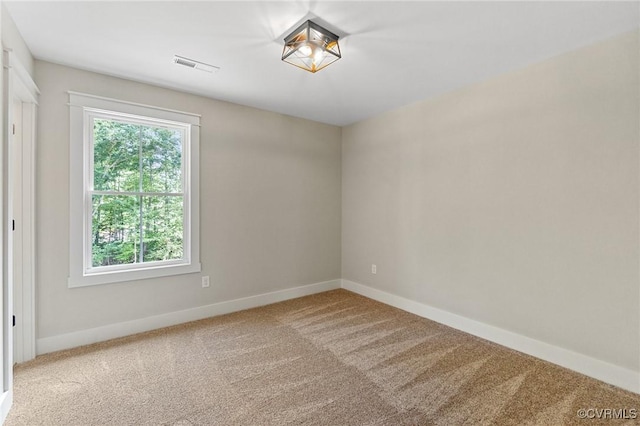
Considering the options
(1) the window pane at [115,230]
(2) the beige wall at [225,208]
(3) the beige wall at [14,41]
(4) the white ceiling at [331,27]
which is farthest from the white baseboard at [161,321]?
(4) the white ceiling at [331,27]

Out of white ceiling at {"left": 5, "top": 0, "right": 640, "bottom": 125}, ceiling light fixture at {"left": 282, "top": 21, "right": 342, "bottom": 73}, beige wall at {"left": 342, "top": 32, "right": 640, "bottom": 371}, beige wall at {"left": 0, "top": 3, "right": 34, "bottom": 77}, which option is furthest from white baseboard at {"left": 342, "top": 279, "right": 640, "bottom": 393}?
beige wall at {"left": 0, "top": 3, "right": 34, "bottom": 77}

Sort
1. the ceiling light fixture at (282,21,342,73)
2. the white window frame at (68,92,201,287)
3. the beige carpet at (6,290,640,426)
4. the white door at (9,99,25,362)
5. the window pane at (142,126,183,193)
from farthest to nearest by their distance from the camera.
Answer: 1. the window pane at (142,126,183,193)
2. the white window frame at (68,92,201,287)
3. the white door at (9,99,25,362)
4. the ceiling light fixture at (282,21,342,73)
5. the beige carpet at (6,290,640,426)

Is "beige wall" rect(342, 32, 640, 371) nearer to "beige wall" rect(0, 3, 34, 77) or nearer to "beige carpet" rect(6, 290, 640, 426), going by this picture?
"beige carpet" rect(6, 290, 640, 426)

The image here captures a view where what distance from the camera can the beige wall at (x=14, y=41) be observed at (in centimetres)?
185

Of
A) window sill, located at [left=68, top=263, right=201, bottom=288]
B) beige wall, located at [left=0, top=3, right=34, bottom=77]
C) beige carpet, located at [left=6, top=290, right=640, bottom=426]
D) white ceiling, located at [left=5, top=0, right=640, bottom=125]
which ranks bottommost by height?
beige carpet, located at [left=6, top=290, right=640, bottom=426]

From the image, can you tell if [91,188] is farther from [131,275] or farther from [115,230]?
[131,275]

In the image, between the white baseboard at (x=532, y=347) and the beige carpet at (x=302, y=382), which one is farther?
the white baseboard at (x=532, y=347)

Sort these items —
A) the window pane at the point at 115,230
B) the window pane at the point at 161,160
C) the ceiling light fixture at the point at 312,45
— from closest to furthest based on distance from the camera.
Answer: the ceiling light fixture at the point at 312,45 → the window pane at the point at 115,230 → the window pane at the point at 161,160

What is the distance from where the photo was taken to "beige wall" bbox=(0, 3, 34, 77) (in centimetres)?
185

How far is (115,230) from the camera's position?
289cm

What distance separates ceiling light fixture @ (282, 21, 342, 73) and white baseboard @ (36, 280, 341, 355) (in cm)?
273

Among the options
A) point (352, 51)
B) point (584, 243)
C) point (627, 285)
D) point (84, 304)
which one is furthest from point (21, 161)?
point (627, 285)

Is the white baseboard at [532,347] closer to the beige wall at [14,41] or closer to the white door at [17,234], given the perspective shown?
the white door at [17,234]

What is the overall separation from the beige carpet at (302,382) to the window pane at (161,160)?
5.01 feet
